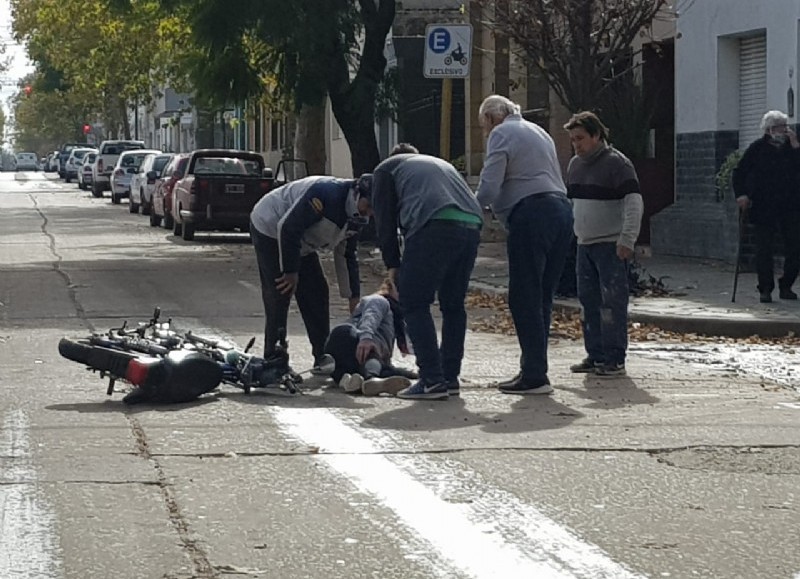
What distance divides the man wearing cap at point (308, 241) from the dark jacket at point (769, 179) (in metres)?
6.18

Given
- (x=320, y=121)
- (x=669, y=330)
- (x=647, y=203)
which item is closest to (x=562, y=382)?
(x=669, y=330)

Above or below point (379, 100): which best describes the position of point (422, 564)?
below

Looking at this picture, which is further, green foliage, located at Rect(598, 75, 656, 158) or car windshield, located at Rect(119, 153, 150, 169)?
car windshield, located at Rect(119, 153, 150, 169)

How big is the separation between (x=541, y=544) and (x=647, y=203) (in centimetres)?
1905

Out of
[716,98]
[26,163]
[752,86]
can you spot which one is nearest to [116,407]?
[752,86]

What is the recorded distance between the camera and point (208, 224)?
2984 cm

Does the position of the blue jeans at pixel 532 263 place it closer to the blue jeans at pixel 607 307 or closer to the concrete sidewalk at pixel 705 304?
the blue jeans at pixel 607 307

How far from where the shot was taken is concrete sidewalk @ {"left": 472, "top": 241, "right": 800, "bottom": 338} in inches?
585

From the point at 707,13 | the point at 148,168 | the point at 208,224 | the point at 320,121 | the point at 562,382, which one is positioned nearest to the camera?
the point at 562,382

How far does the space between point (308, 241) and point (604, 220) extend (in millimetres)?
2247

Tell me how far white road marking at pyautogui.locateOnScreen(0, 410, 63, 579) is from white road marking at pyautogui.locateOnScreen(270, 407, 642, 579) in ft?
4.81

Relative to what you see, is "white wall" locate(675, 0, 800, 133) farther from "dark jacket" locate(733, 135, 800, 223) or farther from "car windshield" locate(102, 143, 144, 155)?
"car windshield" locate(102, 143, 144, 155)

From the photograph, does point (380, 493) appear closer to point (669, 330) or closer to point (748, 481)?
point (748, 481)

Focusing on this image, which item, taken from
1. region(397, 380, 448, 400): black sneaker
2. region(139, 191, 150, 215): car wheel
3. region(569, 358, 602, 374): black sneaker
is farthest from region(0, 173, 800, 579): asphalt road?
region(139, 191, 150, 215): car wheel
